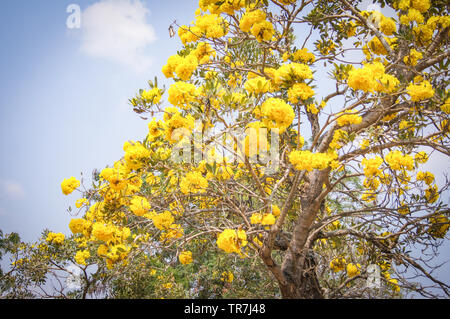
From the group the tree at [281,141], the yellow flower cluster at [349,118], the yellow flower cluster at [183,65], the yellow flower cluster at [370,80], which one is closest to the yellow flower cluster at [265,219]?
the tree at [281,141]

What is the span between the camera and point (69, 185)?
2.93 m

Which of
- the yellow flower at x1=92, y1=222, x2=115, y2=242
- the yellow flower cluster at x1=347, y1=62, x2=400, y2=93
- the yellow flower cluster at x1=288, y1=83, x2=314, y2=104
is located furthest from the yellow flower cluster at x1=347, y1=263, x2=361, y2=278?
the yellow flower at x1=92, y1=222, x2=115, y2=242

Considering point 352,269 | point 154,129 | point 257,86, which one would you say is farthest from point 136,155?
point 352,269

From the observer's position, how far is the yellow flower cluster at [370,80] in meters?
1.95

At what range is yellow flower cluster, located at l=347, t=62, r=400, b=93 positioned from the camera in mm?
1950

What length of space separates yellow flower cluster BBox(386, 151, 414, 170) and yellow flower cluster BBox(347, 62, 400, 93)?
57 centimetres

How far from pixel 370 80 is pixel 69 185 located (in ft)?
9.74

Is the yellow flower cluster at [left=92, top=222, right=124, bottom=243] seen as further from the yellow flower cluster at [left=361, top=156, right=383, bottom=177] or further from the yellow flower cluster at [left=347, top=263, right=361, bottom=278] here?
the yellow flower cluster at [left=347, top=263, right=361, bottom=278]

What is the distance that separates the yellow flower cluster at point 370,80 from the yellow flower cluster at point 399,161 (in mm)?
572

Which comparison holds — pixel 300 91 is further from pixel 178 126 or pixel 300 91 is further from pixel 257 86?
pixel 178 126

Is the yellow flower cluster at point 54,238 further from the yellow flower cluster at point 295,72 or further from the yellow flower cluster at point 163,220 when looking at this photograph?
the yellow flower cluster at point 295,72
